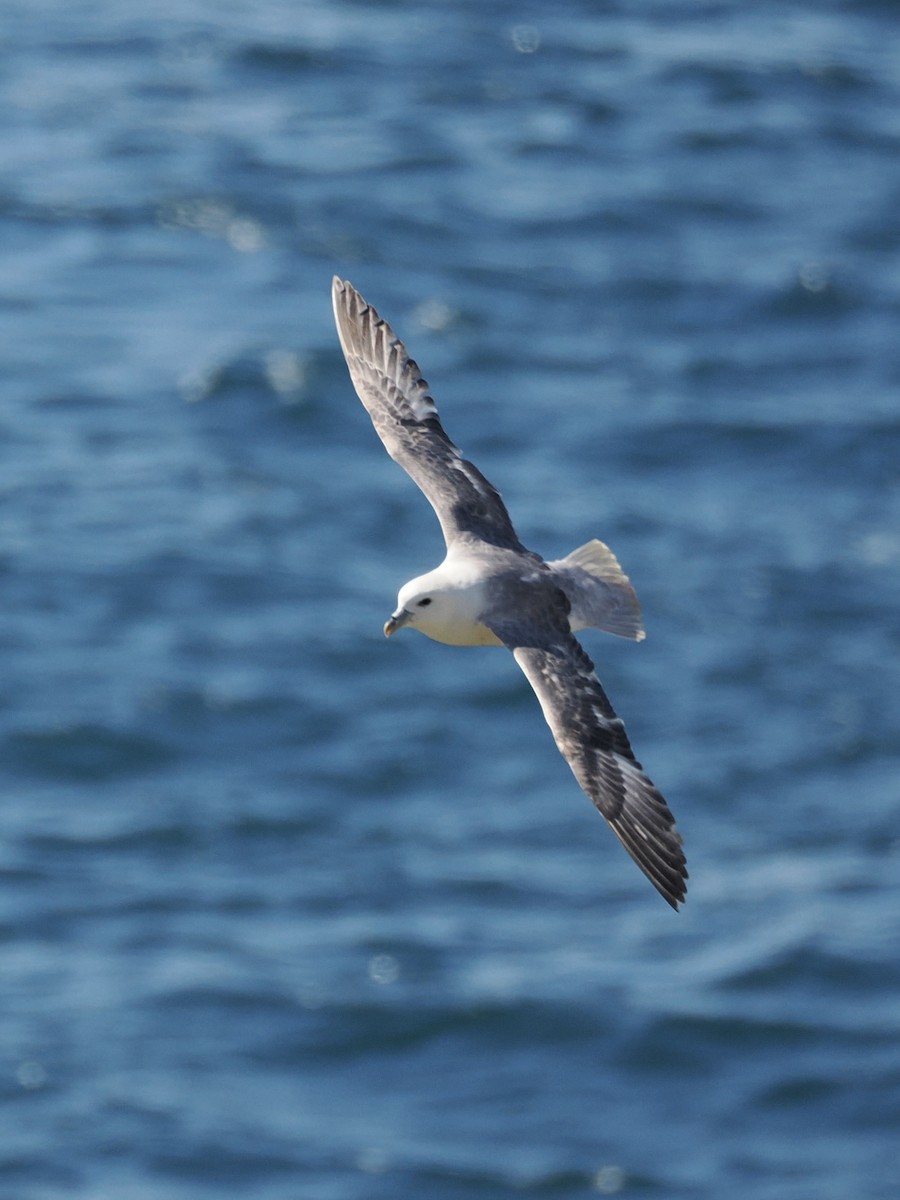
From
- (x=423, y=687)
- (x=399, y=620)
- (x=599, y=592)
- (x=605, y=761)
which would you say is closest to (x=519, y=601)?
(x=399, y=620)

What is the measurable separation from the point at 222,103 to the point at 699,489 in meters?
13.8

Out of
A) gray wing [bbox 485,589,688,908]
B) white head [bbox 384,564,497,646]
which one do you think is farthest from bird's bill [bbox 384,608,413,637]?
gray wing [bbox 485,589,688,908]

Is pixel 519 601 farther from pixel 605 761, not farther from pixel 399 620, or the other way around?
pixel 605 761

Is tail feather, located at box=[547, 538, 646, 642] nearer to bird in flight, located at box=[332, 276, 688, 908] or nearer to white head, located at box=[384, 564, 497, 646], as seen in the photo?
bird in flight, located at box=[332, 276, 688, 908]

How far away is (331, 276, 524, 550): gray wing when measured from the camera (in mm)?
11125

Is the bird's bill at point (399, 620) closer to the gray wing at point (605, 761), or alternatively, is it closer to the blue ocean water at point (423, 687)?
the gray wing at point (605, 761)

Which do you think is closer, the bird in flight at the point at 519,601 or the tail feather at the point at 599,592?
the bird in flight at the point at 519,601

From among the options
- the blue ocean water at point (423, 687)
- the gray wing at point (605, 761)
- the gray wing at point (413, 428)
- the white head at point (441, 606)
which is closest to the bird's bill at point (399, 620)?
the white head at point (441, 606)

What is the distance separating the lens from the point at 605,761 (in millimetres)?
9695

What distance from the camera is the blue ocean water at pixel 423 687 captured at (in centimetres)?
2538

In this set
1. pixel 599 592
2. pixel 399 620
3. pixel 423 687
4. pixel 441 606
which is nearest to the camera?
pixel 441 606

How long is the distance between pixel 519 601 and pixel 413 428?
5.99ft

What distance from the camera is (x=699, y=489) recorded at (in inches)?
1255

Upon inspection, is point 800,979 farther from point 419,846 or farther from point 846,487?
point 846,487
